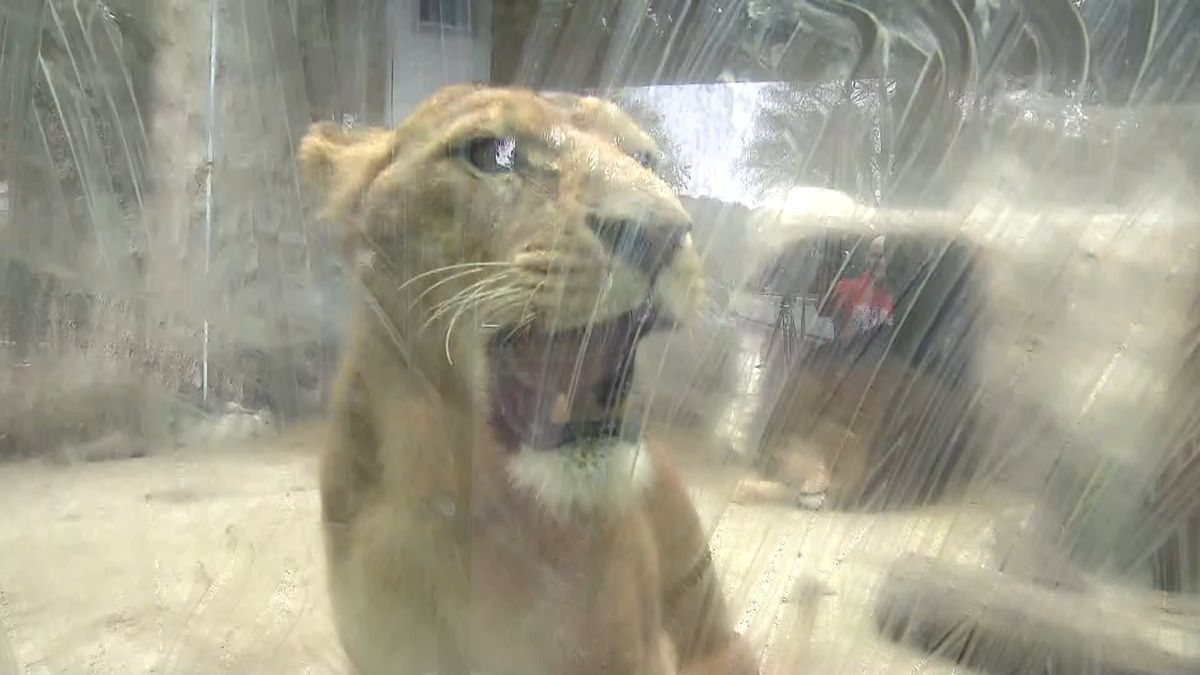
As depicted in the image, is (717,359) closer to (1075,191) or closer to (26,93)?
(1075,191)

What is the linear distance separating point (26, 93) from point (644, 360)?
0.70 metres

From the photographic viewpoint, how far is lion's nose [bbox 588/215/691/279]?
0.82 m

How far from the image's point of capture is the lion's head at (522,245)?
32.8 inches

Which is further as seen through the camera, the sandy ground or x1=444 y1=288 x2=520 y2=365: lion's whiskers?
the sandy ground

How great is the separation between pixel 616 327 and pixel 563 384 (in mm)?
83

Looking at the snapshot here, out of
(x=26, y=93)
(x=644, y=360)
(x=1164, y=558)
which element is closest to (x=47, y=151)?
(x=26, y=93)

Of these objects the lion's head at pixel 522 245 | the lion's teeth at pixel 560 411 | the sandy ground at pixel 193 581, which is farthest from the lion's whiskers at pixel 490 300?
the sandy ground at pixel 193 581

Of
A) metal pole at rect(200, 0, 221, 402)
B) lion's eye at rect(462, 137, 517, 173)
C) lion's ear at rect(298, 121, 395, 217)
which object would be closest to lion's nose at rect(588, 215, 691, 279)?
lion's eye at rect(462, 137, 517, 173)

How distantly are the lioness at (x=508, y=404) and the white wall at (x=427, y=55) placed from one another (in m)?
0.01

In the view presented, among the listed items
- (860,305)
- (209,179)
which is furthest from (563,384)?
(209,179)

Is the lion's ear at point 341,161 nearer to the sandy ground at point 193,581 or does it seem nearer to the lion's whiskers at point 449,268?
the lion's whiskers at point 449,268

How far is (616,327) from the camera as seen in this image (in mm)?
862

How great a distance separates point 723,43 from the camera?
88 centimetres

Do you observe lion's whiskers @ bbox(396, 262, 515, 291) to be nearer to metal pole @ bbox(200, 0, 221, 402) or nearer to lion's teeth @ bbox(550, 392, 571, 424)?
lion's teeth @ bbox(550, 392, 571, 424)
